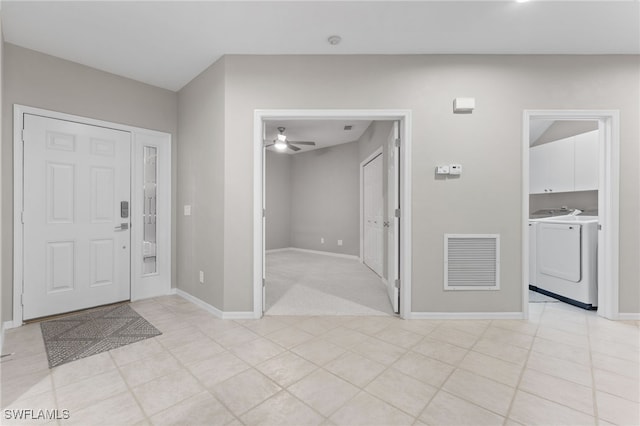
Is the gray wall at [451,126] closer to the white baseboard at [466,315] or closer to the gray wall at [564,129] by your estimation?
the white baseboard at [466,315]

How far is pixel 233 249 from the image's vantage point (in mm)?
2883

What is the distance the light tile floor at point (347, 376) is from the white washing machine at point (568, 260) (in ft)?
1.65

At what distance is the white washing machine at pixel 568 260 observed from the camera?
3.06m

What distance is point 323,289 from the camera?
12.9 feet

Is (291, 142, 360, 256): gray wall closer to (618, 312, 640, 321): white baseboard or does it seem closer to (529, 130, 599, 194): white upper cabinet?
(529, 130, 599, 194): white upper cabinet

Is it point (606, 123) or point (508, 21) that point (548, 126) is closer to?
point (606, 123)

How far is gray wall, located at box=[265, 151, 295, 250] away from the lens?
7.27 m

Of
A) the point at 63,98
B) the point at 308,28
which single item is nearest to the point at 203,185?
the point at 63,98

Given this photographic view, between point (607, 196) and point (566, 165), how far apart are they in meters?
1.37

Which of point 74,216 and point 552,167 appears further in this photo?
point 552,167

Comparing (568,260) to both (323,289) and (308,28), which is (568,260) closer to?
(323,289)

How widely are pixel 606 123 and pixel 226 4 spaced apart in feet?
12.6

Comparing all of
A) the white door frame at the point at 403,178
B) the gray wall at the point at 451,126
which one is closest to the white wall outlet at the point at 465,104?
the gray wall at the point at 451,126

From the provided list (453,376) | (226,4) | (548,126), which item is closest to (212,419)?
(453,376)
